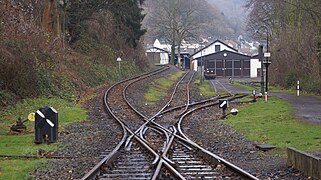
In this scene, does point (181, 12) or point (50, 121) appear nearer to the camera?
point (50, 121)

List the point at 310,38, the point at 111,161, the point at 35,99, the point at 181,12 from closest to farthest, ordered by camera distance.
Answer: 1. the point at 111,161
2. the point at 35,99
3. the point at 310,38
4. the point at 181,12

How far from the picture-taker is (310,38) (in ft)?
121

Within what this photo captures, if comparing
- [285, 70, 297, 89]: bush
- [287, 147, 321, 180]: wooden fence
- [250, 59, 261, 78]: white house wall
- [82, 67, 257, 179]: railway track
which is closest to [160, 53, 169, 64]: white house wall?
[250, 59, 261, 78]: white house wall

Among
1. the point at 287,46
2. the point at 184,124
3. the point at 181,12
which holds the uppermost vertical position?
the point at 181,12

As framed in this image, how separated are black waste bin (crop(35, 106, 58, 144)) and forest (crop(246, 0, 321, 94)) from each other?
19740 millimetres

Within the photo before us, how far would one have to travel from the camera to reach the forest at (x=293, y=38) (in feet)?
112

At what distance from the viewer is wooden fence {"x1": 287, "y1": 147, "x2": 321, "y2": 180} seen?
363 inches

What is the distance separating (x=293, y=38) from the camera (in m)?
40.8

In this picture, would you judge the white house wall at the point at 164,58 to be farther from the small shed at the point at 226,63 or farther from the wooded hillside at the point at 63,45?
the wooded hillside at the point at 63,45

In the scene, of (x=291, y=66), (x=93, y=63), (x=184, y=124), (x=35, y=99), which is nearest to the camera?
(x=184, y=124)

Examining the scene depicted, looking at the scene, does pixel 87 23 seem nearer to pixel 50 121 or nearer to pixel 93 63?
pixel 93 63

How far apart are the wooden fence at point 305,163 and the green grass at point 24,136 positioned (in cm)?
493

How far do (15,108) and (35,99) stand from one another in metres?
3.20

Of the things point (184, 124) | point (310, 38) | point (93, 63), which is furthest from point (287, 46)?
point (184, 124)
